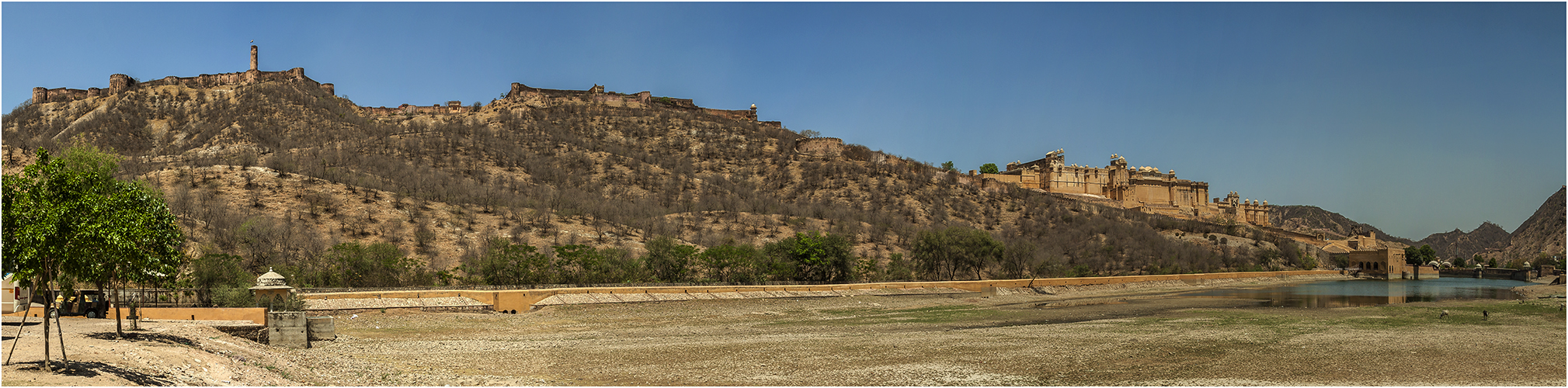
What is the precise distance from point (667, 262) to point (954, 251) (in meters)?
16.4

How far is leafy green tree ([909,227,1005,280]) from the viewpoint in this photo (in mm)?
51656

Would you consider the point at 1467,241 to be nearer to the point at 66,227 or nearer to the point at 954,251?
the point at 954,251

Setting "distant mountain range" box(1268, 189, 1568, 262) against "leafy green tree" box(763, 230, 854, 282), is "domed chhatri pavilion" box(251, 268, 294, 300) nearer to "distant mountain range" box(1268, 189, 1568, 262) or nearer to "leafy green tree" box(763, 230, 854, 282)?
"leafy green tree" box(763, 230, 854, 282)

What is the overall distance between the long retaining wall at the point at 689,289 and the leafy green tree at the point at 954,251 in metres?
4.77

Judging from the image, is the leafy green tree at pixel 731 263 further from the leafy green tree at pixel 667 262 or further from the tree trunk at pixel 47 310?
the tree trunk at pixel 47 310

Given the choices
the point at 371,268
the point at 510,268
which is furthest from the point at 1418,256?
the point at 371,268

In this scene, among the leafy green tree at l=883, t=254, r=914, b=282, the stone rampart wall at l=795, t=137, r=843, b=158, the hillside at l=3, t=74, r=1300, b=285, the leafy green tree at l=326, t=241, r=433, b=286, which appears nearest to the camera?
the leafy green tree at l=326, t=241, r=433, b=286

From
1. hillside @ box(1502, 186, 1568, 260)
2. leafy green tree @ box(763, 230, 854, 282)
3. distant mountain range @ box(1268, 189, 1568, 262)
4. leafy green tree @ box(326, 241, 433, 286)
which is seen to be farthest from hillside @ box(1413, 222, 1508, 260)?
leafy green tree @ box(326, 241, 433, 286)

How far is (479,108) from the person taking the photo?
97.2 meters

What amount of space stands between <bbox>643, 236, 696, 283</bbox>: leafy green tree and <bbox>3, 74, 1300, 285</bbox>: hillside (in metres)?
1.28

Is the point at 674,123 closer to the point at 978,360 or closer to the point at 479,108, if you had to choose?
the point at 479,108

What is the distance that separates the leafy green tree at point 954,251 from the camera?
169 ft

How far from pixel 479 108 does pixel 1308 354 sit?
89204 millimetres

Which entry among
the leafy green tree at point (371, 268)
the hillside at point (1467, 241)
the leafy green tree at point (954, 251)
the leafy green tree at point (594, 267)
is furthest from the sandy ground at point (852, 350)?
the hillside at point (1467, 241)
